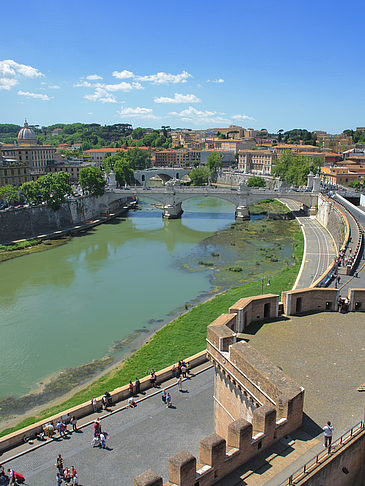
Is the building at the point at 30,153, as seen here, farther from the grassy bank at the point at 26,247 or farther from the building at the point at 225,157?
the building at the point at 225,157

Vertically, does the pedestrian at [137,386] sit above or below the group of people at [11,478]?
above

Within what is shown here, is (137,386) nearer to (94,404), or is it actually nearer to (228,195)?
(94,404)

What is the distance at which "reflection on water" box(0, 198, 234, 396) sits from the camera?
15250mm

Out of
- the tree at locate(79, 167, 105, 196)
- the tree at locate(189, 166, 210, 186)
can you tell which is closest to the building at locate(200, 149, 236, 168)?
the tree at locate(189, 166, 210, 186)

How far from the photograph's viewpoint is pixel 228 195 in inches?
1711

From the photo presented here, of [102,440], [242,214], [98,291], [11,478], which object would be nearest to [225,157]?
[242,214]

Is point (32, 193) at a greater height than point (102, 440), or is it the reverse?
point (32, 193)

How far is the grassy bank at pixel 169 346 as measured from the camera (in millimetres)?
12398

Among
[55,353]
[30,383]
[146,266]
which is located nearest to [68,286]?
[146,266]

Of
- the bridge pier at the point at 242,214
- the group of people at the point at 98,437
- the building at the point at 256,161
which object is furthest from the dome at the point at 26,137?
the group of people at the point at 98,437

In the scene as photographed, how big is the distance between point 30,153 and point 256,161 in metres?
42.5

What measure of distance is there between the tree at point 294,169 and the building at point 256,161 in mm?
16559

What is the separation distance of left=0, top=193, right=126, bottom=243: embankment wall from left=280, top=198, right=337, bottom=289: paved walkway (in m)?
19.2

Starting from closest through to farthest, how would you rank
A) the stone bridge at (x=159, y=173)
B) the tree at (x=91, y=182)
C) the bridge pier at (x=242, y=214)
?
the tree at (x=91, y=182)
the bridge pier at (x=242, y=214)
the stone bridge at (x=159, y=173)
